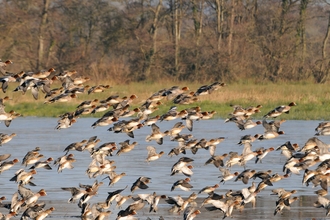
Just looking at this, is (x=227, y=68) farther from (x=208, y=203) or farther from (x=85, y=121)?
(x=208, y=203)

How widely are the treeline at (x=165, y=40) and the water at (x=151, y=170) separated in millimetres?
16173

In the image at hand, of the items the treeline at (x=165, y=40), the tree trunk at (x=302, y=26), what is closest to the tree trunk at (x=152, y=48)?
the treeline at (x=165, y=40)

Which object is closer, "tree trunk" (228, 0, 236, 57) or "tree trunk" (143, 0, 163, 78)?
"tree trunk" (228, 0, 236, 57)

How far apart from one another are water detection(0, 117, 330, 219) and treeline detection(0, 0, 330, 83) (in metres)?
16.2

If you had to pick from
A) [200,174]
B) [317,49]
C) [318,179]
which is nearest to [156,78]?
[317,49]

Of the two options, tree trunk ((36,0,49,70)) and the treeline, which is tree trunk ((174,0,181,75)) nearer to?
the treeline

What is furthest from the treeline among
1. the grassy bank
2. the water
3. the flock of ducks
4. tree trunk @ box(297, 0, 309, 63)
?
the flock of ducks

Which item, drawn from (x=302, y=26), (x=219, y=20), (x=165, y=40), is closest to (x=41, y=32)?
(x=165, y=40)

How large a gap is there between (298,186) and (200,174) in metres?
2.42

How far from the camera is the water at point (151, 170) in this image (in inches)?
542

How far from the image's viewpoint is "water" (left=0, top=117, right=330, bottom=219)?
45.2 ft

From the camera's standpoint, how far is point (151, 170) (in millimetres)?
18562

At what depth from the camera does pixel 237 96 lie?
33.0m

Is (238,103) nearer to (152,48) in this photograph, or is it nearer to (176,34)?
(152,48)
